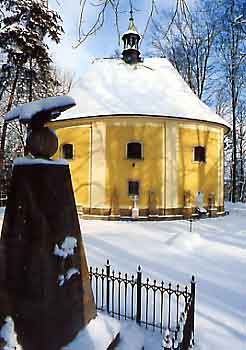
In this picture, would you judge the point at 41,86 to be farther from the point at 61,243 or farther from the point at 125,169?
the point at 61,243

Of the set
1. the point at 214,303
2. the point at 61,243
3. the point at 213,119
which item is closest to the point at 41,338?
the point at 61,243

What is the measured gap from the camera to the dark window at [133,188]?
17.3 m

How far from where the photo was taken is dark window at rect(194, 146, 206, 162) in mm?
18516

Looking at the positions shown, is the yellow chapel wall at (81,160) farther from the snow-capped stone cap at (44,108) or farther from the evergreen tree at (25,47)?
the snow-capped stone cap at (44,108)

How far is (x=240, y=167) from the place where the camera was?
34906 mm

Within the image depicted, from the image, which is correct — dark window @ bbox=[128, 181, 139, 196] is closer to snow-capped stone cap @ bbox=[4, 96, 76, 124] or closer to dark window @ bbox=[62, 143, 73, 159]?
dark window @ bbox=[62, 143, 73, 159]

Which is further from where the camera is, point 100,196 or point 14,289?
point 100,196

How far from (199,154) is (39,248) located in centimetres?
1624

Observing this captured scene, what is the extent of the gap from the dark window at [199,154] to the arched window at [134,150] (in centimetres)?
328

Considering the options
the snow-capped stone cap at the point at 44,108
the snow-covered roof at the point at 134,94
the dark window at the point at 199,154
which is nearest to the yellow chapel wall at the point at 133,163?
the snow-covered roof at the point at 134,94

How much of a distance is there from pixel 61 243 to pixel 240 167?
33963 millimetres

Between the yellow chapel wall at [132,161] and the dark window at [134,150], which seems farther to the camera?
the dark window at [134,150]

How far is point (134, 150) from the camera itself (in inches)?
691

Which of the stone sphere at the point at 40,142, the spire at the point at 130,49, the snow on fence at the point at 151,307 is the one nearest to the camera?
the stone sphere at the point at 40,142
